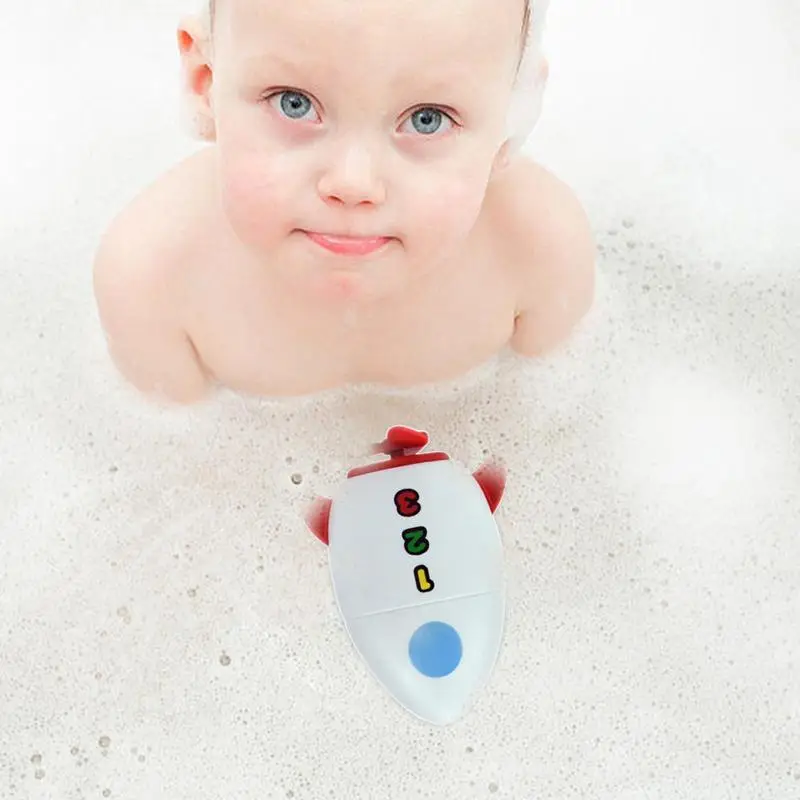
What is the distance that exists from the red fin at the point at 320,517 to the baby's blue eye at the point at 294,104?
1.63ft

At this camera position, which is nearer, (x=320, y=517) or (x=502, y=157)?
(x=502, y=157)

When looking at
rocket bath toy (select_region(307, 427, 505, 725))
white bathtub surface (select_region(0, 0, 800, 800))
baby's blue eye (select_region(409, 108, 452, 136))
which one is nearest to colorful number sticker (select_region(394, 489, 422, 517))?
rocket bath toy (select_region(307, 427, 505, 725))

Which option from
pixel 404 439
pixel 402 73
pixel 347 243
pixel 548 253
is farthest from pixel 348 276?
pixel 404 439

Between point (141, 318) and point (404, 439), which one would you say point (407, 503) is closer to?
point (404, 439)

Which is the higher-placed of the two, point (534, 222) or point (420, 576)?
point (534, 222)

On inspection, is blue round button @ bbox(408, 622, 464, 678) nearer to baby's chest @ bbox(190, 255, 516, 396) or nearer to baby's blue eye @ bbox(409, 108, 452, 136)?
baby's chest @ bbox(190, 255, 516, 396)

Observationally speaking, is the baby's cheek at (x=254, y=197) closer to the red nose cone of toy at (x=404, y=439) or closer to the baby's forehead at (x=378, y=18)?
the baby's forehead at (x=378, y=18)

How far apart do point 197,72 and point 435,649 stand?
53 cm

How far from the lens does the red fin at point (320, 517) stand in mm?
1097

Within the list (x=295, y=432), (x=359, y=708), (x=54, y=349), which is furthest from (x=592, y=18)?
(x=359, y=708)

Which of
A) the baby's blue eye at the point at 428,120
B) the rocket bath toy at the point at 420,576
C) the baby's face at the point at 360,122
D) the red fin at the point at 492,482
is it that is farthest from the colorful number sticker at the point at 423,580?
the baby's blue eye at the point at 428,120

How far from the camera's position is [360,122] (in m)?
0.67

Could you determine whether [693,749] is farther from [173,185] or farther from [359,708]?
[173,185]

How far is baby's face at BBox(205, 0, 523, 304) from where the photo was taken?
64 cm
